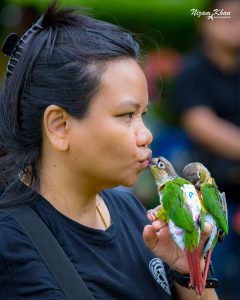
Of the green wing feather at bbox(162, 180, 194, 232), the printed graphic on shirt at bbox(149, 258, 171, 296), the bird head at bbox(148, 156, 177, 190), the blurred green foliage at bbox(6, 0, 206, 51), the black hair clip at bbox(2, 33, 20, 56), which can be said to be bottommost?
the blurred green foliage at bbox(6, 0, 206, 51)

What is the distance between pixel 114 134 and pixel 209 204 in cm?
37

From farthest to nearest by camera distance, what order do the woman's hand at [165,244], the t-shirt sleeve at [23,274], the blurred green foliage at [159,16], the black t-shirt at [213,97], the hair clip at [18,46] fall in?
the blurred green foliage at [159,16] → the black t-shirt at [213,97] → the hair clip at [18,46] → the woman's hand at [165,244] → the t-shirt sleeve at [23,274]

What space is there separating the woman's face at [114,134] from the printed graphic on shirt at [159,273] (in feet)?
1.09

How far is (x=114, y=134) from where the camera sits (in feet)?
7.64

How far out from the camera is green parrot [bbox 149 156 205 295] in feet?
7.29

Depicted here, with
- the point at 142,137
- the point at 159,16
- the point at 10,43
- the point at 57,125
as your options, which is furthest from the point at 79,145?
the point at 159,16

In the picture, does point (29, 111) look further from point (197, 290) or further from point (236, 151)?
point (236, 151)

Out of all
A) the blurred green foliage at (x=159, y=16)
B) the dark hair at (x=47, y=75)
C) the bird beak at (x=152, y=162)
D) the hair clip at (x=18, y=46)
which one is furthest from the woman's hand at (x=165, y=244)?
the blurred green foliage at (x=159, y=16)

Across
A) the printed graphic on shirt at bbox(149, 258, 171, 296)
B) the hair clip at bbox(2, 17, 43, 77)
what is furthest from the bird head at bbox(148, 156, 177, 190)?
the hair clip at bbox(2, 17, 43, 77)

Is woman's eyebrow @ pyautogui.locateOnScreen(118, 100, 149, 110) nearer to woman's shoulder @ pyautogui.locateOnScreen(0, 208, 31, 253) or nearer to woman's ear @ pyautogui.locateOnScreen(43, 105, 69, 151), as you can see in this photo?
woman's ear @ pyautogui.locateOnScreen(43, 105, 69, 151)

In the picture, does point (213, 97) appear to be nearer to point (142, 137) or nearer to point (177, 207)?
point (142, 137)

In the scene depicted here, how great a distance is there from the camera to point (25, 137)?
246cm

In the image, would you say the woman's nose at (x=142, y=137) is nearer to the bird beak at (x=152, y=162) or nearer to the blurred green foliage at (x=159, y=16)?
the bird beak at (x=152, y=162)

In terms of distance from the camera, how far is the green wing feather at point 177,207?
2217mm
